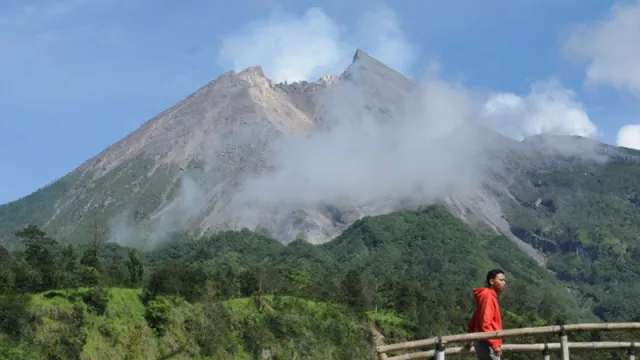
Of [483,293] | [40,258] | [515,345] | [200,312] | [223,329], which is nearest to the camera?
[483,293]

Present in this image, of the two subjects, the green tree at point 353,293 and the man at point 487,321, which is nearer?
the man at point 487,321

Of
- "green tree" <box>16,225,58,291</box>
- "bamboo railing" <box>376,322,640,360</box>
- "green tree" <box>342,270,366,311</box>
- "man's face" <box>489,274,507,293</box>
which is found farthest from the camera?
"green tree" <box>342,270,366,311</box>

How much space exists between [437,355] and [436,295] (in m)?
93.1

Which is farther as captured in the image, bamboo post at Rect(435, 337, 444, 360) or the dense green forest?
the dense green forest

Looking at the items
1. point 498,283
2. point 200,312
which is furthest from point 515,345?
point 200,312

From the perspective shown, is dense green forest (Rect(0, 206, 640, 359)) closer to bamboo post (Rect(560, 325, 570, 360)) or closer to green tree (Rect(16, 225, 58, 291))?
green tree (Rect(16, 225, 58, 291))

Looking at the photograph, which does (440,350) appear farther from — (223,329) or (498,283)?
(223,329)

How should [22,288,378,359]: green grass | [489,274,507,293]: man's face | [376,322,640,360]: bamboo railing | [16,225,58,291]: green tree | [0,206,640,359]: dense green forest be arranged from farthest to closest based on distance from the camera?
[16,225,58,291]: green tree → [22,288,378,359]: green grass → [0,206,640,359]: dense green forest → [489,274,507,293]: man's face → [376,322,640,360]: bamboo railing

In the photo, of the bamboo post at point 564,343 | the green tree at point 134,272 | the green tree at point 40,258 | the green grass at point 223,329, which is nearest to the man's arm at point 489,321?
the bamboo post at point 564,343

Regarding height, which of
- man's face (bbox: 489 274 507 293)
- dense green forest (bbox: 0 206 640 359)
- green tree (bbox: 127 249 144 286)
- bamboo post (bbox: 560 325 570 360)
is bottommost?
bamboo post (bbox: 560 325 570 360)

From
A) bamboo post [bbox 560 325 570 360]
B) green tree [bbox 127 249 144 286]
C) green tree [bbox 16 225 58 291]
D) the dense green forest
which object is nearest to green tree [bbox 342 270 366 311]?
the dense green forest

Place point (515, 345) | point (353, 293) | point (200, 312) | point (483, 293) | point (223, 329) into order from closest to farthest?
1. point (483, 293)
2. point (515, 345)
3. point (223, 329)
4. point (200, 312)
5. point (353, 293)

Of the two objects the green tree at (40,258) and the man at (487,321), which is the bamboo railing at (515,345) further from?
the green tree at (40,258)

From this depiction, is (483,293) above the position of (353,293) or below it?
below
